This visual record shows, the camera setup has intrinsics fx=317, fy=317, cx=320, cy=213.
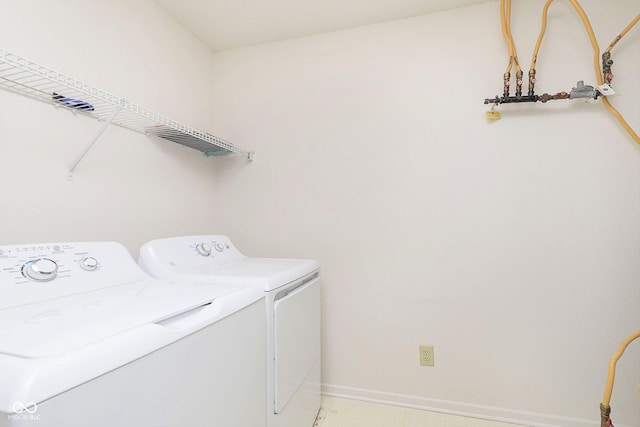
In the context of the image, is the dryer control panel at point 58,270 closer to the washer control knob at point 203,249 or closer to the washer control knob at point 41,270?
the washer control knob at point 41,270

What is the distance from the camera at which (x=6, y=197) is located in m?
1.11

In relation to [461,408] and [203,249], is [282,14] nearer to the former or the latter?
[203,249]

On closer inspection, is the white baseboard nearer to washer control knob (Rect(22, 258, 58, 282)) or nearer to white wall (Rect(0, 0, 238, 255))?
white wall (Rect(0, 0, 238, 255))

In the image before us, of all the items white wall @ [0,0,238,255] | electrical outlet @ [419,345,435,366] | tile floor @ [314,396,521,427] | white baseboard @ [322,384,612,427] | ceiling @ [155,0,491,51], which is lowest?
tile floor @ [314,396,521,427]

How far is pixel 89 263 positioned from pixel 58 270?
0.10 meters

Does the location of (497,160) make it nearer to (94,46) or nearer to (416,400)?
(416,400)

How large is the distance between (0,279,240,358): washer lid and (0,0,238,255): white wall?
1.58ft

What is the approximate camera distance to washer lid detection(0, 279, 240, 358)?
58cm

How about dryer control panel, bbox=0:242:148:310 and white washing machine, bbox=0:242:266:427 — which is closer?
white washing machine, bbox=0:242:266:427

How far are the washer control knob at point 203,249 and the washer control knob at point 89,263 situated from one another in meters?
0.50

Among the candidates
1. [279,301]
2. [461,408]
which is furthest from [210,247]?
[461,408]

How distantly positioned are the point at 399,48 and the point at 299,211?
117 cm

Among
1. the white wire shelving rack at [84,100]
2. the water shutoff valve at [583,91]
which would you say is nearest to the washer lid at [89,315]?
the white wire shelving rack at [84,100]

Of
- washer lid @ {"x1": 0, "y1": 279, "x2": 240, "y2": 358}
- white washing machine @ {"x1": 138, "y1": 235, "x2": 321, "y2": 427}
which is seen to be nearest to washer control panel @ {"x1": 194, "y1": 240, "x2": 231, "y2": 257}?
white washing machine @ {"x1": 138, "y1": 235, "x2": 321, "y2": 427}
